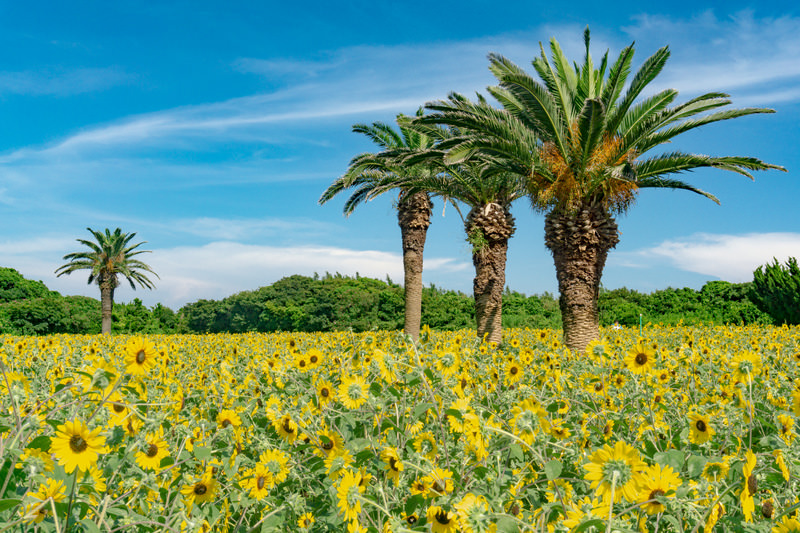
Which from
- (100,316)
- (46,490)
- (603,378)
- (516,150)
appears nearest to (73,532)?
(46,490)

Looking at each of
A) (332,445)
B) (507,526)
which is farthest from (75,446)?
(507,526)

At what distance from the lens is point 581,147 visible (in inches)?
465

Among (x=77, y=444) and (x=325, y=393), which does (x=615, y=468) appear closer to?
(x=77, y=444)

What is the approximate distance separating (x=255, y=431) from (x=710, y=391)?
12.1ft

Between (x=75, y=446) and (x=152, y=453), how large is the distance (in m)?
0.66

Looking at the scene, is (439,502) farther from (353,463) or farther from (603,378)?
(603,378)

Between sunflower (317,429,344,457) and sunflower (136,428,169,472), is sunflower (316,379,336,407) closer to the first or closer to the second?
sunflower (317,429,344,457)

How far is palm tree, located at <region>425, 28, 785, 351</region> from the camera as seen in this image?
11422 mm

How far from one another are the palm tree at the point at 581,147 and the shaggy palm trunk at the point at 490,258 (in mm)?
2619

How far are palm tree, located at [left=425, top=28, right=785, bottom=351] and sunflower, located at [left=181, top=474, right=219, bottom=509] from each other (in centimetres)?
935

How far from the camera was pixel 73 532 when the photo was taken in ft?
6.47

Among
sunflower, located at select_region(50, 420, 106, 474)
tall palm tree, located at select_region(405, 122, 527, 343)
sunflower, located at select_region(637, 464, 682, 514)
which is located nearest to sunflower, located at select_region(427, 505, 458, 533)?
sunflower, located at select_region(637, 464, 682, 514)

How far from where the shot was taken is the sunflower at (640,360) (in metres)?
3.58

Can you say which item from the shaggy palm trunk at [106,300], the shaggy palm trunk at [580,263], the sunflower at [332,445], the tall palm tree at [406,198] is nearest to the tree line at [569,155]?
the shaggy palm trunk at [580,263]
